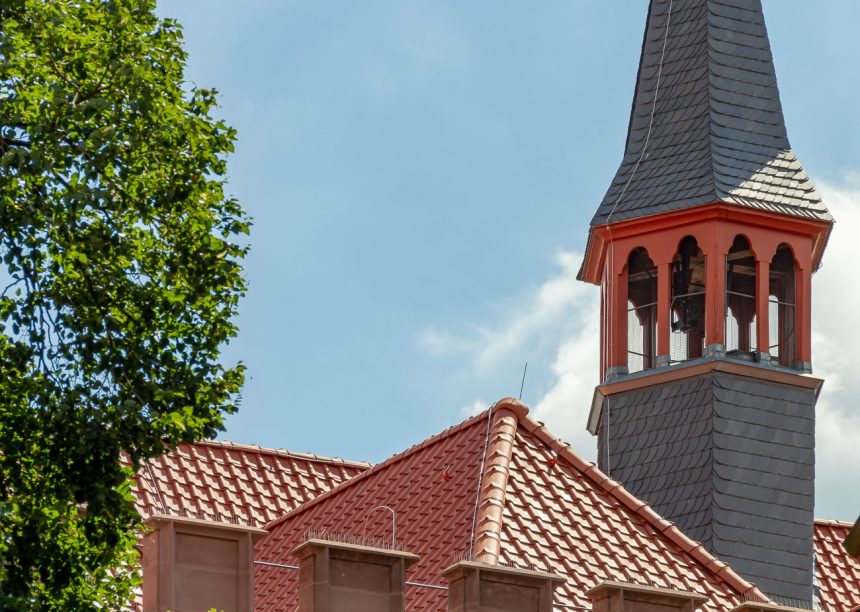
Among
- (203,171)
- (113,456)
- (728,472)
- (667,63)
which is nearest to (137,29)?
(203,171)

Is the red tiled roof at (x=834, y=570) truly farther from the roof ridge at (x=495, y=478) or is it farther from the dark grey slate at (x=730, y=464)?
the roof ridge at (x=495, y=478)

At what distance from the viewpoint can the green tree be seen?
27688 mm

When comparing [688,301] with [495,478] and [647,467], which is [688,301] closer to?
[647,467]

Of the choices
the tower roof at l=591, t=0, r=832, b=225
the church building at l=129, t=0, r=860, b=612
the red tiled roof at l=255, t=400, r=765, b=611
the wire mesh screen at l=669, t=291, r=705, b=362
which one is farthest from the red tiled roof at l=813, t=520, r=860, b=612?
the red tiled roof at l=255, t=400, r=765, b=611

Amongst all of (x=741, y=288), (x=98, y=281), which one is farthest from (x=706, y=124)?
(x=98, y=281)

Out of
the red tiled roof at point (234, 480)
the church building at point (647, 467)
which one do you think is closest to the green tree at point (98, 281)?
the church building at point (647, 467)

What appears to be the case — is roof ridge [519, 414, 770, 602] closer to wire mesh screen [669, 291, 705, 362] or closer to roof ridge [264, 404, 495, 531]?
roof ridge [264, 404, 495, 531]

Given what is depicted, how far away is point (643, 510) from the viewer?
118 ft

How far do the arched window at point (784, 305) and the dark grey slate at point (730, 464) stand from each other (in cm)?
71

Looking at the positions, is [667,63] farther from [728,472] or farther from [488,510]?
[488,510]

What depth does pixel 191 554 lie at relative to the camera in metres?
31.2

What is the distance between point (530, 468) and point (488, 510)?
156 centimetres

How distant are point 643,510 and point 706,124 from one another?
12.0m

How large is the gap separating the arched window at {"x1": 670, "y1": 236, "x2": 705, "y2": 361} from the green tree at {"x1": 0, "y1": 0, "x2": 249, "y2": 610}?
1701cm
